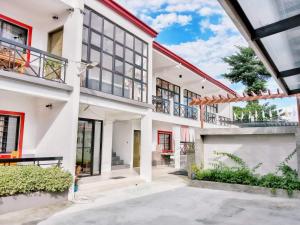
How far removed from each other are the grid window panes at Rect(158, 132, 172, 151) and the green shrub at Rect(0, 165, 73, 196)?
1135 cm

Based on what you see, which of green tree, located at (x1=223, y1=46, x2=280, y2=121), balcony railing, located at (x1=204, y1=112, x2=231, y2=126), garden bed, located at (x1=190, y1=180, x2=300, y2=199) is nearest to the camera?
garden bed, located at (x1=190, y1=180, x2=300, y2=199)

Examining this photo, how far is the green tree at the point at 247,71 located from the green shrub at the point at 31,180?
81.1 feet

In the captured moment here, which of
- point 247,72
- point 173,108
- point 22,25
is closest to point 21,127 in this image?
point 22,25

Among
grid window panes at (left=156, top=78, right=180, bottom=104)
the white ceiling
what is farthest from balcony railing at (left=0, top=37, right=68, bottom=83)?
grid window panes at (left=156, top=78, right=180, bottom=104)

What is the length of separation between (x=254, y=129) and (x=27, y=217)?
825cm

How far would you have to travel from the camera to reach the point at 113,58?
9.85 metres

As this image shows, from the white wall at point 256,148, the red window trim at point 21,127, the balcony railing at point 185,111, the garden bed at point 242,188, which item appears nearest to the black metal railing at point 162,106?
the balcony railing at point 185,111

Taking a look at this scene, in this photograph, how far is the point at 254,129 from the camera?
9.80 metres

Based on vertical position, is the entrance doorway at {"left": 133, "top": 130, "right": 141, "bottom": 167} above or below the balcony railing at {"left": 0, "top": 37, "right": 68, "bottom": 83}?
below

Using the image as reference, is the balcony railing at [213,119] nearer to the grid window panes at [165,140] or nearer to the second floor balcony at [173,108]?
the second floor balcony at [173,108]

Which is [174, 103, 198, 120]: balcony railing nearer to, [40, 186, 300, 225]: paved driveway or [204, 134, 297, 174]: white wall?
[204, 134, 297, 174]: white wall

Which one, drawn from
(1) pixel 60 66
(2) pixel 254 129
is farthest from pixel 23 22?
(2) pixel 254 129

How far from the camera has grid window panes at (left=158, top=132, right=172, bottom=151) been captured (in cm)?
1835

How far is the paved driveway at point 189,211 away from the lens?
5.49 m
